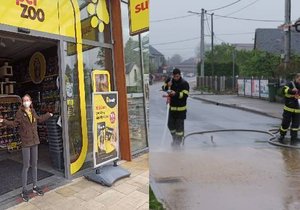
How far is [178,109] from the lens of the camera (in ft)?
23.4

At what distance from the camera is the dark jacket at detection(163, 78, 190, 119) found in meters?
6.85

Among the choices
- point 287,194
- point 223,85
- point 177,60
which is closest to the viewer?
point 177,60

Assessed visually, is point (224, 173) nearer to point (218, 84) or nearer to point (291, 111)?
point (291, 111)

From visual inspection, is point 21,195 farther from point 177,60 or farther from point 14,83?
point 14,83

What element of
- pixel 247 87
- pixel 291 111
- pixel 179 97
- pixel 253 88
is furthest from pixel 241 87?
pixel 179 97

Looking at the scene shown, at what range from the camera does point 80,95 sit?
5.75m

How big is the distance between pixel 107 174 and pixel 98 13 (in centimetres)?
253

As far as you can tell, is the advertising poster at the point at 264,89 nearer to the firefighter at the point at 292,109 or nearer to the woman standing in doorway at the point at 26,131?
the firefighter at the point at 292,109

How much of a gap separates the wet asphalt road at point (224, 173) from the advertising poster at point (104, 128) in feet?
1.99

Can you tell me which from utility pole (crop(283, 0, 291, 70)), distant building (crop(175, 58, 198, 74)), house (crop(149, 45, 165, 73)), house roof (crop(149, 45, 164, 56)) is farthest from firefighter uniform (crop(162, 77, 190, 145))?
utility pole (crop(283, 0, 291, 70))

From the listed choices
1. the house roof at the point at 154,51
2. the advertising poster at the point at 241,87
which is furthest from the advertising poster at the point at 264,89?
the house roof at the point at 154,51

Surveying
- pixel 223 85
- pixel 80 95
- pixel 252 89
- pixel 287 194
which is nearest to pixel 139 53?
pixel 80 95

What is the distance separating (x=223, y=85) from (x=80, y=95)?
23.3 meters

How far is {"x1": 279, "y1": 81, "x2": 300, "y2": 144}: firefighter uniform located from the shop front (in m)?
3.41
